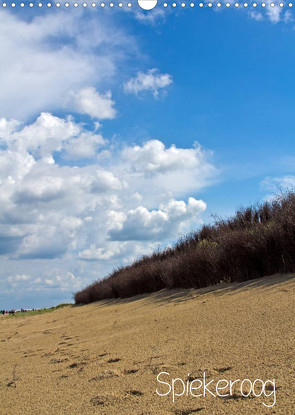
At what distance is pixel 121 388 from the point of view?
275 centimetres

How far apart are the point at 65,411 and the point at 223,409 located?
1.06 meters

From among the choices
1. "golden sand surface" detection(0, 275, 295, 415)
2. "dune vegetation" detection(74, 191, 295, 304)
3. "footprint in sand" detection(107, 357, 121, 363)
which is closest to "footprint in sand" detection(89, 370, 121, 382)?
"golden sand surface" detection(0, 275, 295, 415)

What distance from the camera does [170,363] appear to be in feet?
10.1

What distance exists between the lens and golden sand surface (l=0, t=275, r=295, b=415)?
2346 millimetres

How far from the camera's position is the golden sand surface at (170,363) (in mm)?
2346

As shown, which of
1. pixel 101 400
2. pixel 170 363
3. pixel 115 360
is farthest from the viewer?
pixel 115 360

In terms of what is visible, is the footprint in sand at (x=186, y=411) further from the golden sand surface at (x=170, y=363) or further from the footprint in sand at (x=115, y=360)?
the footprint in sand at (x=115, y=360)

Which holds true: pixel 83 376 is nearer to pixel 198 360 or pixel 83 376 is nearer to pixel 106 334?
pixel 198 360

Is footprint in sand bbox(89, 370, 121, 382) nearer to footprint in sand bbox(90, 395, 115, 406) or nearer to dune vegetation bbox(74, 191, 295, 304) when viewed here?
footprint in sand bbox(90, 395, 115, 406)

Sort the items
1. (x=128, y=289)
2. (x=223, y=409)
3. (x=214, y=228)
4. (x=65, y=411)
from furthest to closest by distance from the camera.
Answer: (x=128, y=289)
(x=214, y=228)
(x=65, y=411)
(x=223, y=409)

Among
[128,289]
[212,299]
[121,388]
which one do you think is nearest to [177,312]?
[212,299]

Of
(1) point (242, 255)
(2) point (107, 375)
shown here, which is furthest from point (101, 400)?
(1) point (242, 255)

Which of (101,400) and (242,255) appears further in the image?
(242,255)

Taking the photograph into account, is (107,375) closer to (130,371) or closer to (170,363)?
(130,371)
